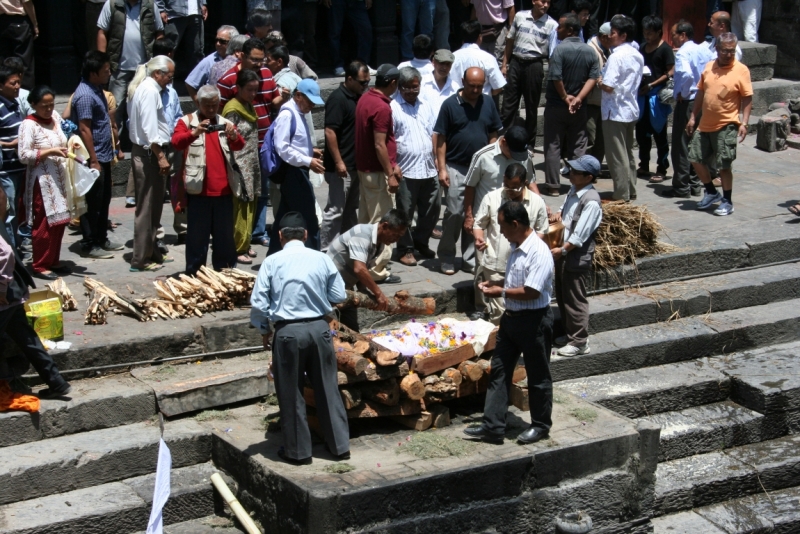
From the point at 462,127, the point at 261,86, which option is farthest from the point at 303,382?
the point at 261,86

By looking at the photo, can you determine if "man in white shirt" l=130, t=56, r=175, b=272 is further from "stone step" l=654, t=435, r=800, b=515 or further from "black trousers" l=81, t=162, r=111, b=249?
"stone step" l=654, t=435, r=800, b=515

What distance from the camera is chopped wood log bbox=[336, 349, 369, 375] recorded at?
7.30 metres

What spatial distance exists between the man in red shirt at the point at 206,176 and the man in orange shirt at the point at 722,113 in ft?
17.0

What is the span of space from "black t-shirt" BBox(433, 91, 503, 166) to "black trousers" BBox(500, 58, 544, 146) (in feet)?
8.47

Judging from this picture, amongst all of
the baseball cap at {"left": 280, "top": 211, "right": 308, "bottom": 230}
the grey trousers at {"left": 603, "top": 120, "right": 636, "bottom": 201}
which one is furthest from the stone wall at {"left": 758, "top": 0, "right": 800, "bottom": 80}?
the baseball cap at {"left": 280, "top": 211, "right": 308, "bottom": 230}

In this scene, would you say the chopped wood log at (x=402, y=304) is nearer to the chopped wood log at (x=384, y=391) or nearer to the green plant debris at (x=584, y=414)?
the chopped wood log at (x=384, y=391)

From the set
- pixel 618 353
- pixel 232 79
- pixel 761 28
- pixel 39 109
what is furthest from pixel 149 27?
pixel 761 28

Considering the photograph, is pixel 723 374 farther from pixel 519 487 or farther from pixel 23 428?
pixel 23 428

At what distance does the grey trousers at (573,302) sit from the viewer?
28.6ft

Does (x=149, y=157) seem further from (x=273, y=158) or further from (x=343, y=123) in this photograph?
(x=343, y=123)

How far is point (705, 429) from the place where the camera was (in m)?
8.56

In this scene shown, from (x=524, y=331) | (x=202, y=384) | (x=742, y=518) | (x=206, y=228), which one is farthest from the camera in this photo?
(x=206, y=228)

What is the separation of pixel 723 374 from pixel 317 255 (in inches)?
158

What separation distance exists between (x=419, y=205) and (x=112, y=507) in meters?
4.41
